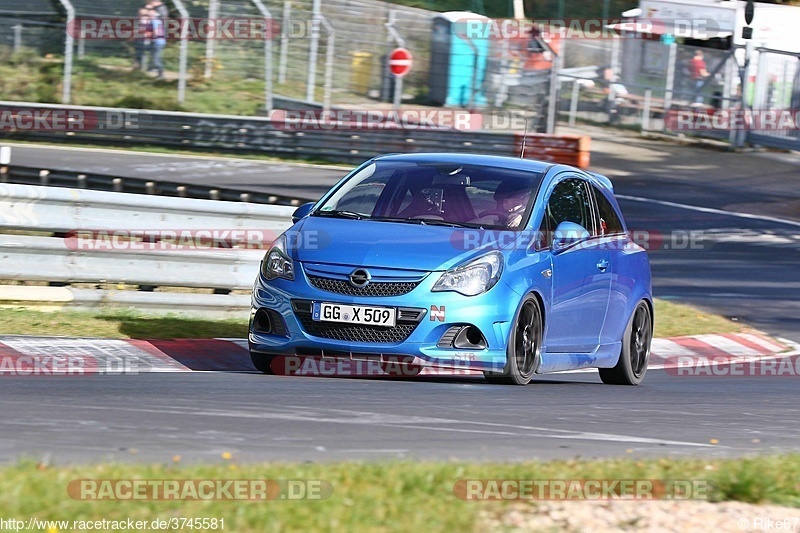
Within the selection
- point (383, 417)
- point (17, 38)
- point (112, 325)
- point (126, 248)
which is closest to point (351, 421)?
point (383, 417)

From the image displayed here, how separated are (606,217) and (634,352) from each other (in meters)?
1.12

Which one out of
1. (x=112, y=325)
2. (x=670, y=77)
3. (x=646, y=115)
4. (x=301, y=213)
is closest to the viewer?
(x=301, y=213)

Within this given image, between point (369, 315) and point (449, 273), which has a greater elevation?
point (449, 273)

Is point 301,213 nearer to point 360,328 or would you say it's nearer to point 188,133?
point 360,328

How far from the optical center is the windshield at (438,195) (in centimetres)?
894

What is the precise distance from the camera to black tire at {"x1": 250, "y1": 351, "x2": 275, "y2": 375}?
873cm

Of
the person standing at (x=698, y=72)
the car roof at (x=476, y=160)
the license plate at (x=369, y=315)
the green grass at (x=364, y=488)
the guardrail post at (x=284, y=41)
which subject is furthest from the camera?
the person standing at (x=698, y=72)

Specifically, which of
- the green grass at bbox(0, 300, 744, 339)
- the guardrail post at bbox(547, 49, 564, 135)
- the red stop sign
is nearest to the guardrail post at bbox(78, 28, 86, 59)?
the red stop sign

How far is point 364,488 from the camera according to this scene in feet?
15.8

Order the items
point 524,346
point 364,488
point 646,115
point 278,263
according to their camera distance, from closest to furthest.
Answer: point 364,488, point 278,263, point 524,346, point 646,115

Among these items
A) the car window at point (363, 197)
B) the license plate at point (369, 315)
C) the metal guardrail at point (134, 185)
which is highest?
the car window at point (363, 197)

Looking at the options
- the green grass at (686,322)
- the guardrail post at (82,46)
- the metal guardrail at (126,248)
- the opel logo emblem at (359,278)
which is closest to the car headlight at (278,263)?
the opel logo emblem at (359,278)

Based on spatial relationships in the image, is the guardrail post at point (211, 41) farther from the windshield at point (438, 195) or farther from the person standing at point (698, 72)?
the windshield at point (438, 195)

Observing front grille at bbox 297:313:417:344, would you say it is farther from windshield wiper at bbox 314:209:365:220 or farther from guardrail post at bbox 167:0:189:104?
guardrail post at bbox 167:0:189:104
